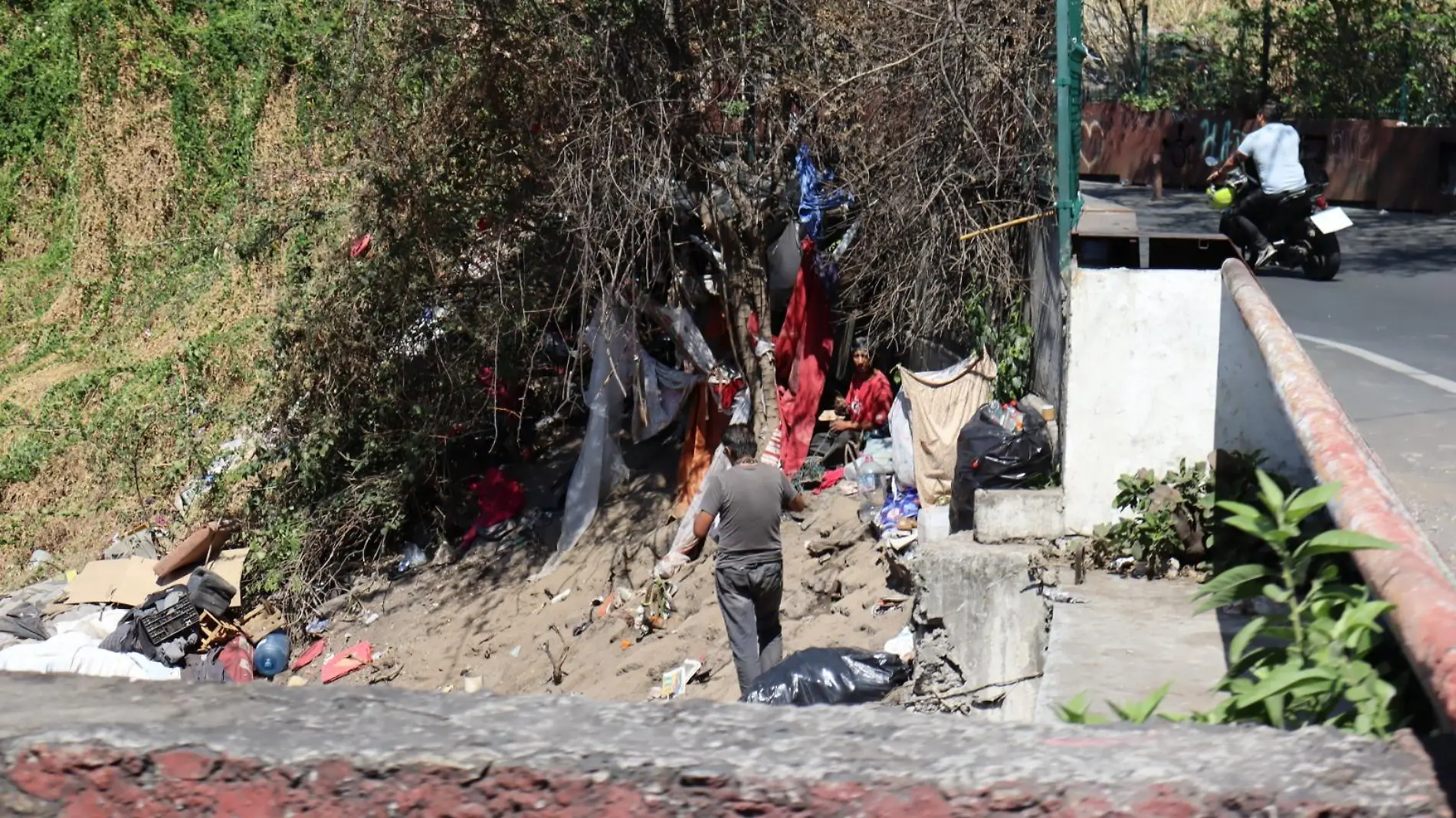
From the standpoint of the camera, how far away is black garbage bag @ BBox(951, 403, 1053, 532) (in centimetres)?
660

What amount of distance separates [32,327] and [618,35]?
1117 cm

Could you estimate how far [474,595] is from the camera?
9.77m

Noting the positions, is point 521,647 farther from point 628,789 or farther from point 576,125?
point 628,789

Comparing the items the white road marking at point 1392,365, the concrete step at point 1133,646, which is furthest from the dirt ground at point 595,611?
the white road marking at point 1392,365

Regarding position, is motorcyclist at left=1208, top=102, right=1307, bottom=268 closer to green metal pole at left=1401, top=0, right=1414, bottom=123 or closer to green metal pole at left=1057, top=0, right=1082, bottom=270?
green metal pole at left=1057, top=0, right=1082, bottom=270

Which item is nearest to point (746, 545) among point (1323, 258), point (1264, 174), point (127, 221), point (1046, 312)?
point (1046, 312)

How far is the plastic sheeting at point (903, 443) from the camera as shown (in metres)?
8.27

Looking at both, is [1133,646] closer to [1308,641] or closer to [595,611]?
[1308,641]

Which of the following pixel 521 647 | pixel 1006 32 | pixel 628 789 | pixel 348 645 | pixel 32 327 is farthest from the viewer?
pixel 32 327

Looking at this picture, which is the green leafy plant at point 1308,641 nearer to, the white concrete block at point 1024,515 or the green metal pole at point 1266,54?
the white concrete block at point 1024,515

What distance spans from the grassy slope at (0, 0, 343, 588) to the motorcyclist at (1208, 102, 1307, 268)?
854cm

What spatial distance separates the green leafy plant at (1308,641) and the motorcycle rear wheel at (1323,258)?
8876 millimetres

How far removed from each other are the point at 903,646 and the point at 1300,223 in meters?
6.45

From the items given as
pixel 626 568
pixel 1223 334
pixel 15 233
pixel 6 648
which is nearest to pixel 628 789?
pixel 1223 334
